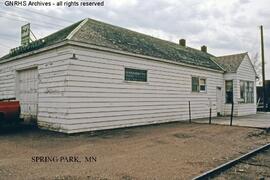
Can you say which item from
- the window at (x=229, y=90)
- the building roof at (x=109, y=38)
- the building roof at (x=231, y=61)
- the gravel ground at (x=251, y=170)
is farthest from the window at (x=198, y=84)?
the gravel ground at (x=251, y=170)

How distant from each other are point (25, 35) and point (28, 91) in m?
4.24

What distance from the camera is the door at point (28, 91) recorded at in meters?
12.5

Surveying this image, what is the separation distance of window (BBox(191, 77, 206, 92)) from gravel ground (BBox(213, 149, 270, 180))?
11.1 m

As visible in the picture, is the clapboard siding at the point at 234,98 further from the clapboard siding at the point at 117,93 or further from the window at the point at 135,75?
the window at the point at 135,75

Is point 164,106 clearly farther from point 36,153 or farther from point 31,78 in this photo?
Answer: point 36,153

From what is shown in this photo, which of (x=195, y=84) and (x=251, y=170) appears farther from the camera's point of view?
(x=195, y=84)

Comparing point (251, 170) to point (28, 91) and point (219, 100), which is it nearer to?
point (28, 91)

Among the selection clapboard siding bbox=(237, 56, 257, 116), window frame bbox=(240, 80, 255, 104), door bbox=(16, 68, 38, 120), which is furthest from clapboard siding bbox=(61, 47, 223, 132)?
window frame bbox=(240, 80, 255, 104)

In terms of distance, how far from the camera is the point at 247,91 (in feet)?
75.5

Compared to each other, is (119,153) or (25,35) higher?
(25,35)

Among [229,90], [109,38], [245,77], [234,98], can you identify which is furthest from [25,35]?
[245,77]

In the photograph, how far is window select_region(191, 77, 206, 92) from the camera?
18.3 meters

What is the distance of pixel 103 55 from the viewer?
11664 millimetres

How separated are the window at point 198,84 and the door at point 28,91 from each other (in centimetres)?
1072
